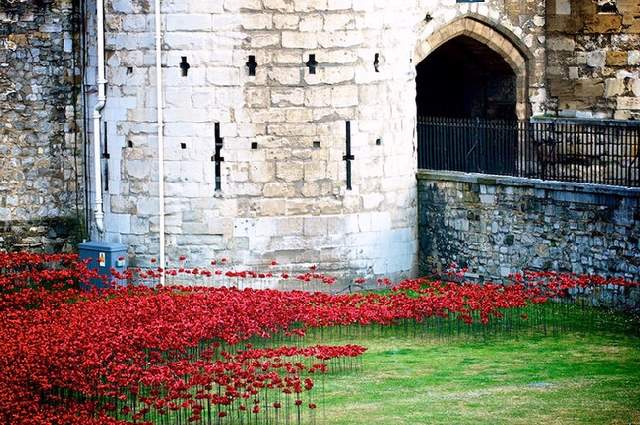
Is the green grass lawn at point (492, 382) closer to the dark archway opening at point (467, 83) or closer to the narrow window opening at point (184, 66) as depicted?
the narrow window opening at point (184, 66)

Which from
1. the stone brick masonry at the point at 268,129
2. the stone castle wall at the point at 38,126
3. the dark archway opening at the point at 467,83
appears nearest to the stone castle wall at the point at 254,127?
the stone brick masonry at the point at 268,129

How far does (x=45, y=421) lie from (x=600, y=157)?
488 inches

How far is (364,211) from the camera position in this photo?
3002cm

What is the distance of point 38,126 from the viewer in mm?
31344

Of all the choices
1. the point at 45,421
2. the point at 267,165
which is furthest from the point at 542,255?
the point at 45,421

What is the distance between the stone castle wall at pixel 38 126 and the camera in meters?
31.2

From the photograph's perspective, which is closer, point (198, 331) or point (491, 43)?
point (198, 331)

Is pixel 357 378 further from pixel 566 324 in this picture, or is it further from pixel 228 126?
pixel 228 126

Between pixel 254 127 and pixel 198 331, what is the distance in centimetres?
525

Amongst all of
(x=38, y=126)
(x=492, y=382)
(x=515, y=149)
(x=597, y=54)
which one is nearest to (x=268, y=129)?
(x=38, y=126)

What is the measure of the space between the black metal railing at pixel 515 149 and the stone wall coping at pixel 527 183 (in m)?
0.64

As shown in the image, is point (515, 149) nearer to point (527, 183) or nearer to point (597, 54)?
point (527, 183)

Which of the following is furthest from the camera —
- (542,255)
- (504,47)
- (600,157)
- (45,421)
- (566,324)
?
(504,47)

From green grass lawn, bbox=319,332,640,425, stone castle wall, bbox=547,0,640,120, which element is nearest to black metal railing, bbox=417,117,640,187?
stone castle wall, bbox=547,0,640,120
